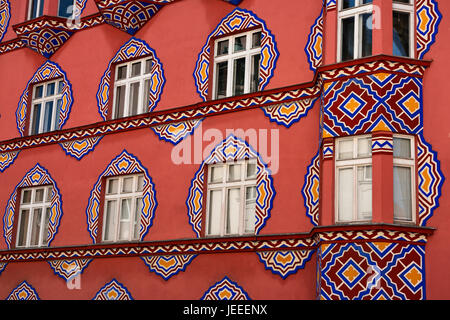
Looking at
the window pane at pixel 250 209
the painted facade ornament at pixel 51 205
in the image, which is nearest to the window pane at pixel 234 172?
the window pane at pixel 250 209

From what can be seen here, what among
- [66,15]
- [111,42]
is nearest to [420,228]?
[111,42]

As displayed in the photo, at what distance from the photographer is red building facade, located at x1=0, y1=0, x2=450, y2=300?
12586 millimetres

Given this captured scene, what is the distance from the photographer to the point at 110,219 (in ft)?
54.9

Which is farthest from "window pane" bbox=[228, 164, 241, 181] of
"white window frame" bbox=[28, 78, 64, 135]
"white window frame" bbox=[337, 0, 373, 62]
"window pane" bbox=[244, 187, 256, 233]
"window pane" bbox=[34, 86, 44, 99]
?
"window pane" bbox=[34, 86, 44, 99]

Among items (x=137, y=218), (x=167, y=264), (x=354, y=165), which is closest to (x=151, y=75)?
(x=137, y=218)

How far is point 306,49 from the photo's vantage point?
1460cm

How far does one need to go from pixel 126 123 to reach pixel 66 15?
13.8 feet

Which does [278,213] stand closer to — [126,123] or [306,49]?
[306,49]

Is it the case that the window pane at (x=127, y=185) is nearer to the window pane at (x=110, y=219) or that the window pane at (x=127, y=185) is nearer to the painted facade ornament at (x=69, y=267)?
the window pane at (x=110, y=219)

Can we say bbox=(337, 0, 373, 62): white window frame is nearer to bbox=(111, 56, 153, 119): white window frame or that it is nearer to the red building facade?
the red building facade

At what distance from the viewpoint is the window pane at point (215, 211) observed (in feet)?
49.2

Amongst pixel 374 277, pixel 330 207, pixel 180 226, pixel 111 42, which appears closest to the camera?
pixel 374 277

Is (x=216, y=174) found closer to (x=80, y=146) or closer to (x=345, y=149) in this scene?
(x=345, y=149)

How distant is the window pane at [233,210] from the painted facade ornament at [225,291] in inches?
42.4
